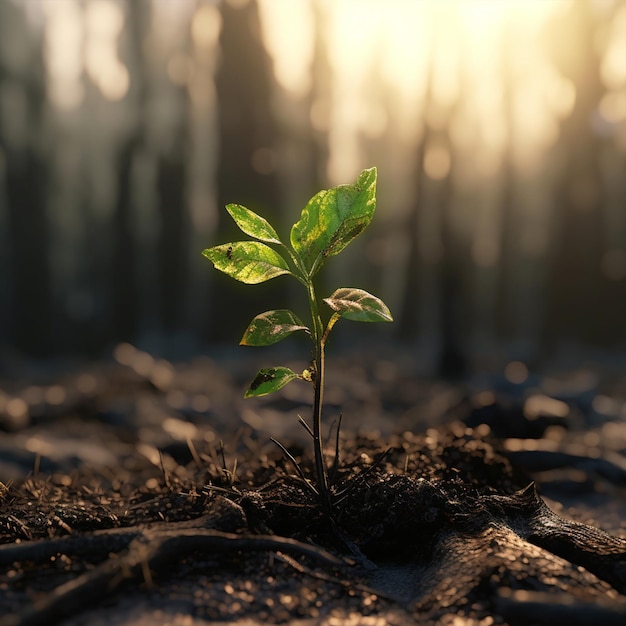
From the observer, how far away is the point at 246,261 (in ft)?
6.47

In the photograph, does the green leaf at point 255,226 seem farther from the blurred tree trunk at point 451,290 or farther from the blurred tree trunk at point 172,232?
the blurred tree trunk at point 172,232

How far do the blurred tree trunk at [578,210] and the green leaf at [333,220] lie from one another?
17636 mm

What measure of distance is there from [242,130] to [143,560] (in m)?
24.2

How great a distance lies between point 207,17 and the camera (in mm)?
24562

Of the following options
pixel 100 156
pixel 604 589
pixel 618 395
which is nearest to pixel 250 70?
pixel 100 156

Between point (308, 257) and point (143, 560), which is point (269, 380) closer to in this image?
point (308, 257)

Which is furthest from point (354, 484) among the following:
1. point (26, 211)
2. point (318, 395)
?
point (26, 211)

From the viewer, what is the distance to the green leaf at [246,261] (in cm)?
194

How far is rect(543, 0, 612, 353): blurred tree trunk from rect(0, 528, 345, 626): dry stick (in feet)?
60.2

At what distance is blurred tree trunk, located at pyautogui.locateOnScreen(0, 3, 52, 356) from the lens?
25.0 m

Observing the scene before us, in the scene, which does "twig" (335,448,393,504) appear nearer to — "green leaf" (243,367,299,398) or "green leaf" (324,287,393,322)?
"green leaf" (243,367,299,398)

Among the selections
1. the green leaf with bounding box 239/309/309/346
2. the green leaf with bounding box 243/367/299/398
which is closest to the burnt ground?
the green leaf with bounding box 243/367/299/398

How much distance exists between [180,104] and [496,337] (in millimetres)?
18031

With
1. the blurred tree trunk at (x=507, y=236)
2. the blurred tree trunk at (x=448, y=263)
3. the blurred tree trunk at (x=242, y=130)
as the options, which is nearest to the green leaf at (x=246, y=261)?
the blurred tree trunk at (x=448, y=263)
